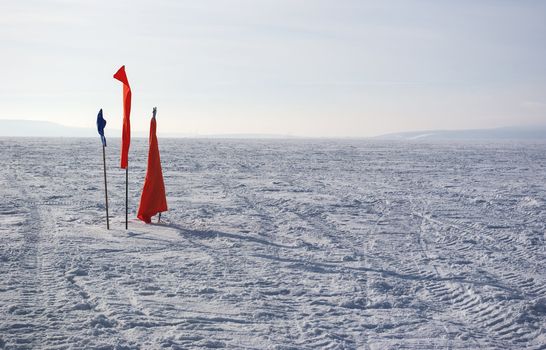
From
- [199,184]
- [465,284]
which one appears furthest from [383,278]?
[199,184]

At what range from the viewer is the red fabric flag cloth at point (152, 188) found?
777cm

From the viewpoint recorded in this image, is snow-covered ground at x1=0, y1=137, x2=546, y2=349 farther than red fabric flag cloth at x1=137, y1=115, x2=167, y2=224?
No

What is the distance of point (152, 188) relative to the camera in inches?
310

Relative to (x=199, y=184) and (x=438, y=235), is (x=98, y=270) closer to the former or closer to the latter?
(x=438, y=235)

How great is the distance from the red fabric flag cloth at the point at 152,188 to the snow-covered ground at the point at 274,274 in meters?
0.30

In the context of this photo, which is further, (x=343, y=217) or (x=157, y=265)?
(x=343, y=217)

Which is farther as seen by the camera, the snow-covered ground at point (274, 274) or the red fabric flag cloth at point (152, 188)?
the red fabric flag cloth at point (152, 188)

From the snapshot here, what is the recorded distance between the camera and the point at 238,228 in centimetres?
791

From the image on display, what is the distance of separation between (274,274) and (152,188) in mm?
3251

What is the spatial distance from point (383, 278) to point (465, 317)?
117 cm

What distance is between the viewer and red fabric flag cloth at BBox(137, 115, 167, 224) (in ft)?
25.5

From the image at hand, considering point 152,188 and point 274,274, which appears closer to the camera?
point 274,274

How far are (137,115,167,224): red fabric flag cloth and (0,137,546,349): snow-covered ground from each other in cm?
30

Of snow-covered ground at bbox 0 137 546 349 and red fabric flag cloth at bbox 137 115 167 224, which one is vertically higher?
red fabric flag cloth at bbox 137 115 167 224
